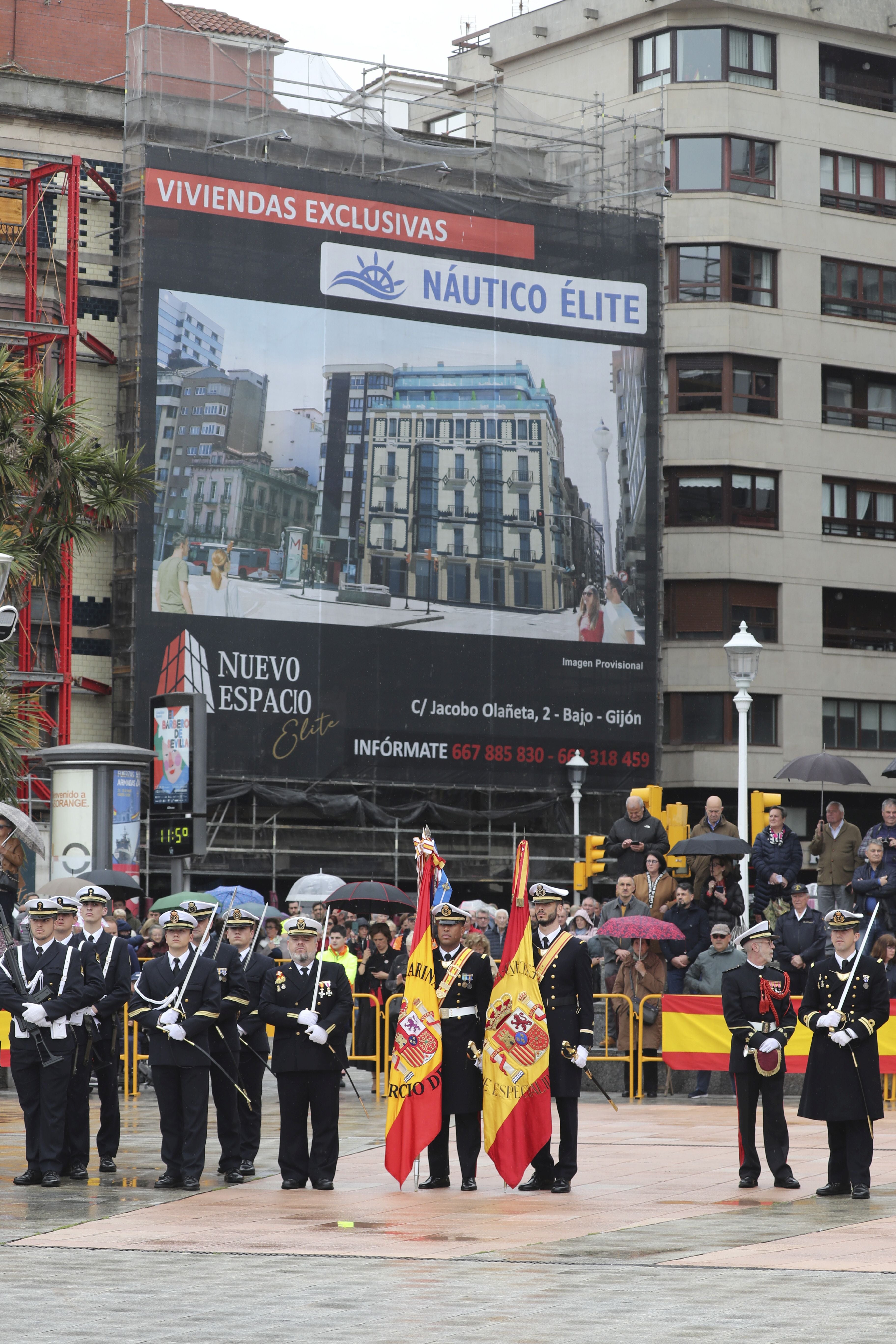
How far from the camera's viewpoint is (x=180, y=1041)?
14.7 metres

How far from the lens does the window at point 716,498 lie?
164 ft

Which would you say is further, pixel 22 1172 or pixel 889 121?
pixel 889 121

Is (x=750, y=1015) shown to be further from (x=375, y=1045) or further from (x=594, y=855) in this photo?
(x=594, y=855)

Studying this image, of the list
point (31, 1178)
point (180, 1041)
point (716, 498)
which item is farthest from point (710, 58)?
point (31, 1178)

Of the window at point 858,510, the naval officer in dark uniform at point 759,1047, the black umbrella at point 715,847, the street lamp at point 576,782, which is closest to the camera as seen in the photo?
the naval officer in dark uniform at point 759,1047

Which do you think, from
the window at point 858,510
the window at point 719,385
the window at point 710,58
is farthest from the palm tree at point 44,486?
the window at point 710,58

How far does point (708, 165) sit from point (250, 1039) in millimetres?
38876

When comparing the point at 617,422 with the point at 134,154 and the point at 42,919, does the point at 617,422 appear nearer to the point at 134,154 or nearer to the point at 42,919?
the point at 134,154

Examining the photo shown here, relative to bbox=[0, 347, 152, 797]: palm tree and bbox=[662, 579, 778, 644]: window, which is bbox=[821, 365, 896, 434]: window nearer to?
bbox=[662, 579, 778, 644]: window

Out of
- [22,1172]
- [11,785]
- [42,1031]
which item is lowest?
[22,1172]

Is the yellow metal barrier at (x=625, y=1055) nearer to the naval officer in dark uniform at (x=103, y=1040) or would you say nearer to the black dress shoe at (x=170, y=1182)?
the naval officer in dark uniform at (x=103, y=1040)

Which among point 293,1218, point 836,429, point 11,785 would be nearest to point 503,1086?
point 293,1218

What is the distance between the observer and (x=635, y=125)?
152ft

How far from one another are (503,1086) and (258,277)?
95.1 ft
